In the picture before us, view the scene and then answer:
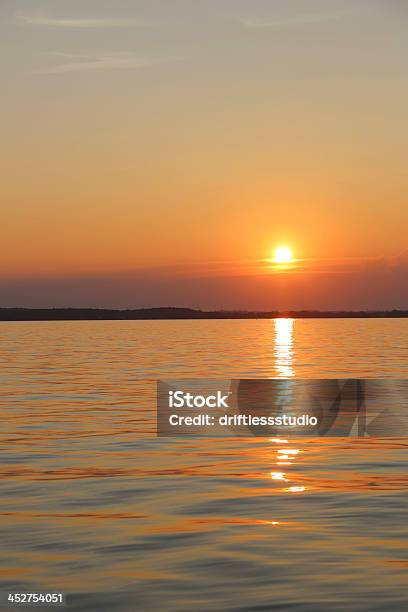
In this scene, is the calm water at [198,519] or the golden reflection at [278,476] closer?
the calm water at [198,519]

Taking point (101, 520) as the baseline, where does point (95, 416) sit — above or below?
above

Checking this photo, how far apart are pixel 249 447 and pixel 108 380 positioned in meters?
28.5

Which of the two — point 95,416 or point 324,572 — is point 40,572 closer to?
point 324,572

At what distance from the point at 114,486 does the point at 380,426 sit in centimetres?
1428

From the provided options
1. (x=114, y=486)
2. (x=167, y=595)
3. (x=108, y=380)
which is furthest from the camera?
(x=108, y=380)

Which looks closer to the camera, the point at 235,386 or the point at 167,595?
the point at 167,595

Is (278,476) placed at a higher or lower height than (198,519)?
higher

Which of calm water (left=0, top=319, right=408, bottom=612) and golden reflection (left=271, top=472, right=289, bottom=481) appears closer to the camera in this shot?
calm water (left=0, top=319, right=408, bottom=612)

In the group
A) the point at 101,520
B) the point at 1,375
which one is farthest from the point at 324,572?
the point at 1,375

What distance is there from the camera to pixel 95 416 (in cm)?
3725

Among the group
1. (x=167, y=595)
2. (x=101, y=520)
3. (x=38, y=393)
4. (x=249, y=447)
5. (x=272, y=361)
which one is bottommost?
(x=167, y=595)

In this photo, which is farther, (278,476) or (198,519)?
(278,476)

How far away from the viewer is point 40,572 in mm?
15219

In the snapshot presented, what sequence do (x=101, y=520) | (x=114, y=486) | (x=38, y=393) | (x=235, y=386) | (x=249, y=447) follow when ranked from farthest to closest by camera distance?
(x=235, y=386), (x=38, y=393), (x=249, y=447), (x=114, y=486), (x=101, y=520)
